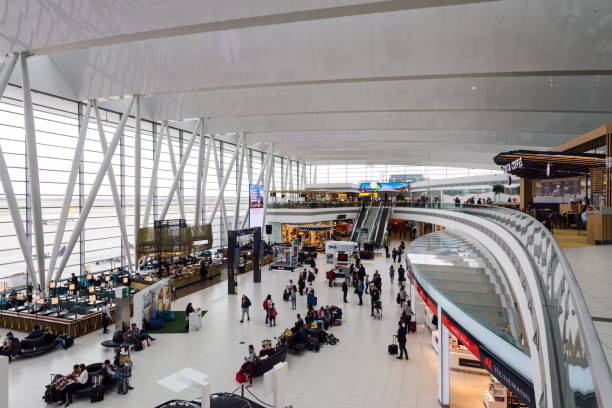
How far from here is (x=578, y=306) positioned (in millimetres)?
1998

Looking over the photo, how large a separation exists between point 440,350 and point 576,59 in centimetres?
991

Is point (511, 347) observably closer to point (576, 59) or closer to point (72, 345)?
point (576, 59)

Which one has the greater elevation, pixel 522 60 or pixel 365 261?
pixel 522 60

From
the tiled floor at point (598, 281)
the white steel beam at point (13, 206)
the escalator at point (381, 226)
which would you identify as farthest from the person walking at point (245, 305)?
the escalator at point (381, 226)

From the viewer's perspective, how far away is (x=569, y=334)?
233 centimetres

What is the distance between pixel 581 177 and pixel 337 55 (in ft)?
62.5

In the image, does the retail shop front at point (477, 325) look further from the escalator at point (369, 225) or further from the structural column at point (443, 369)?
the escalator at point (369, 225)

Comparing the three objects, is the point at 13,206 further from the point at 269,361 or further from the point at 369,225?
the point at 369,225

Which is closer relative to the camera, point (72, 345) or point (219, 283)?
point (72, 345)

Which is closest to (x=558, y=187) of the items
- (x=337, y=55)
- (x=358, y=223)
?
(x=358, y=223)

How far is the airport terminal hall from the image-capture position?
618 cm

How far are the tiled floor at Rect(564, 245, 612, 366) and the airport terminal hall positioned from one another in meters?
0.06

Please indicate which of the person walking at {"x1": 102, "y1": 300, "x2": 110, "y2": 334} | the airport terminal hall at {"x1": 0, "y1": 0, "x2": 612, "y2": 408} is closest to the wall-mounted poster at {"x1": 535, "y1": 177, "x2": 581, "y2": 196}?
the airport terminal hall at {"x1": 0, "y1": 0, "x2": 612, "y2": 408}

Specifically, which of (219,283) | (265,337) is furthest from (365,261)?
(265,337)
